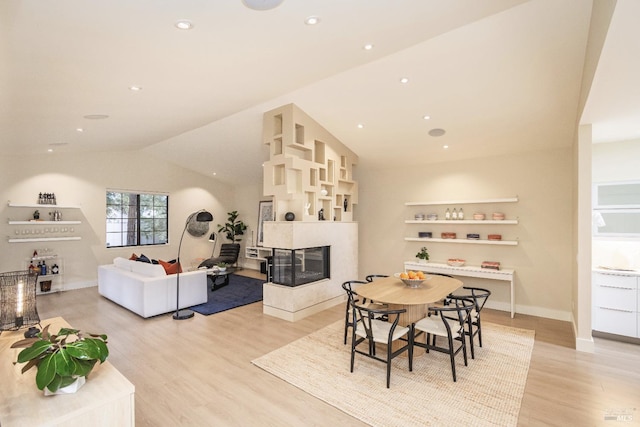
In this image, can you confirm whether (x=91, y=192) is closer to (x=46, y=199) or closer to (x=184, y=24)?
(x=46, y=199)

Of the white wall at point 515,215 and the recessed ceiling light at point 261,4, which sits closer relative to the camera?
the recessed ceiling light at point 261,4

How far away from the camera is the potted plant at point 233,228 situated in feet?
32.4

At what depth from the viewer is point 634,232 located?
4.28 meters

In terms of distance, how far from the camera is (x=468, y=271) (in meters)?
5.43

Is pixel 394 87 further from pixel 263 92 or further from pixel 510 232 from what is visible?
pixel 510 232

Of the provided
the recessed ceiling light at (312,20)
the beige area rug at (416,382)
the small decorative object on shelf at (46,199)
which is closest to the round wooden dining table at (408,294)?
the beige area rug at (416,382)

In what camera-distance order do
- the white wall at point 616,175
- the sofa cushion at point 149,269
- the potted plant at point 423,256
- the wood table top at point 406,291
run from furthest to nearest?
the potted plant at point 423,256
the sofa cushion at point 149,269
the white wall at point 616,175
the wood table top at point 406,291

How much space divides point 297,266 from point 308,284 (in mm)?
370

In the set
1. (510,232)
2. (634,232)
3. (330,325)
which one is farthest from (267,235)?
(634,232)

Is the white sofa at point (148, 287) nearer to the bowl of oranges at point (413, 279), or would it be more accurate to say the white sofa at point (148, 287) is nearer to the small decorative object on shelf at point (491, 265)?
the bowl of oranges at point (413, 279)

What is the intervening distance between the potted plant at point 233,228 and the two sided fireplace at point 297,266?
5.00 m

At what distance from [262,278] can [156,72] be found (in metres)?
6.04

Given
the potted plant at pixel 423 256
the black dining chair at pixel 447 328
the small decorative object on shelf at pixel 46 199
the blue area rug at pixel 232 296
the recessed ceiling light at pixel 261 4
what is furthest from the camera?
the small decorative object on shelf at pixel 46 199

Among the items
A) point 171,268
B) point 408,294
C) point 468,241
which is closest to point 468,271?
point 468,241
